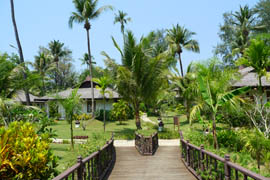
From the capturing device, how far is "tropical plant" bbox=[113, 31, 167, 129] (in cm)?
1639

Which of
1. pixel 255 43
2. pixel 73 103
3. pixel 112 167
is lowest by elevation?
pixel 112 167

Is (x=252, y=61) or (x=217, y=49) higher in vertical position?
(x=217, y=49)

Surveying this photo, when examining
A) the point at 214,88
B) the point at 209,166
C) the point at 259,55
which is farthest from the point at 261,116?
the point at 209,166

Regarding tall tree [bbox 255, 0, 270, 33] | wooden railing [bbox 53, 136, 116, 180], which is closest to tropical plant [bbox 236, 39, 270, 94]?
wooden railing [bbox 53, 136, 116, 180]

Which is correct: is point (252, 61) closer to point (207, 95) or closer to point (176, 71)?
point (207, 95)

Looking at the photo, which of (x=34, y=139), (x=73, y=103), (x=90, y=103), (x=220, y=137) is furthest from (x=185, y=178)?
(x=90, y=103)

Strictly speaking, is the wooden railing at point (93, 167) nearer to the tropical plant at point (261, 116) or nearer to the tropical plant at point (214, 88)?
the tropical plant at point (214, 88)

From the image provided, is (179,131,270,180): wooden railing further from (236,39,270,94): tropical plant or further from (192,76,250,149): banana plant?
(236,39,270,94): tropical plant

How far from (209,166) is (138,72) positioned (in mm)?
11273

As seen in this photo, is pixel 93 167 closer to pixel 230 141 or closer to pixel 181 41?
pixel 230 141

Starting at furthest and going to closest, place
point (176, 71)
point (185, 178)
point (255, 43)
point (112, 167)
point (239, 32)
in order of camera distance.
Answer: point (239, 32), point (176, 71), point (255, 43), point (112, 167), point (185, 178)

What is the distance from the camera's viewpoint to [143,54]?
54.4ft

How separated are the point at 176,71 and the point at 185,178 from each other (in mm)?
15291

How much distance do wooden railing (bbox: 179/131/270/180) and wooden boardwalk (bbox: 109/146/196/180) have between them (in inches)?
13.1
